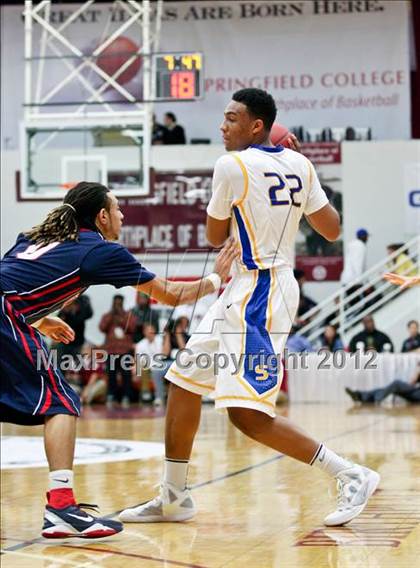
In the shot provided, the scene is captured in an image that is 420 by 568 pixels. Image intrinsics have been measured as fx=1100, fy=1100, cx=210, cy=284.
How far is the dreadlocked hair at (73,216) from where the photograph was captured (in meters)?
5.02

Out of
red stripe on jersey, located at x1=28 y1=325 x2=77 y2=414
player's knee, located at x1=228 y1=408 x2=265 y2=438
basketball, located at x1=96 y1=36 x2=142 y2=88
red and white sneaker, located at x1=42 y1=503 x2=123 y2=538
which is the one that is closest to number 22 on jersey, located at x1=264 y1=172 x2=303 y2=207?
player's knee, located at x1=228 y1=408 x2=265 y2=438

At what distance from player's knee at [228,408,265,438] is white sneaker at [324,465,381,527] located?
19.0 inches

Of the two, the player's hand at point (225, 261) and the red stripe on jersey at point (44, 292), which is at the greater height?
the player's hand at point (225, 261)

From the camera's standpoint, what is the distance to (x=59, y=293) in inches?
194

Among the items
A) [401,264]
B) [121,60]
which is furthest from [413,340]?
[121,60]

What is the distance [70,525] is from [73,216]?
1.39 m

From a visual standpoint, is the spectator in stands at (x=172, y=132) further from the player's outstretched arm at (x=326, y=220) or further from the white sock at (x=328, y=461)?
the white sock at (x=328, y=461)

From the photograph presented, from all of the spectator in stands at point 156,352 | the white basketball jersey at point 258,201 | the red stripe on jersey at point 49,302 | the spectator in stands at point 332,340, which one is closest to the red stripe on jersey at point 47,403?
the red stripe on jersey at point 49,302

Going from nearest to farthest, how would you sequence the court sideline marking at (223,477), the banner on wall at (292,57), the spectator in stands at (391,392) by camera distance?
the court sideline marking at (223,477) < the spectator in stands at (391,392) < the banner on wall at (292,57)

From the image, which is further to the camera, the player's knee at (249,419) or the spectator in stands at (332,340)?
the spectator in stands at (332,340)

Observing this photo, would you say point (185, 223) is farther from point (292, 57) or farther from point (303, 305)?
point (292, 57)

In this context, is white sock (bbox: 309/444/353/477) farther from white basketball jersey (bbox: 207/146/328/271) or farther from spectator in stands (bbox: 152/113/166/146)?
spectator in stands (bbox: 152/113/166/146)

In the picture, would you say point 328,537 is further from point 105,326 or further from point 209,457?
point 105,326

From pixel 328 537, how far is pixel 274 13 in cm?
1825
